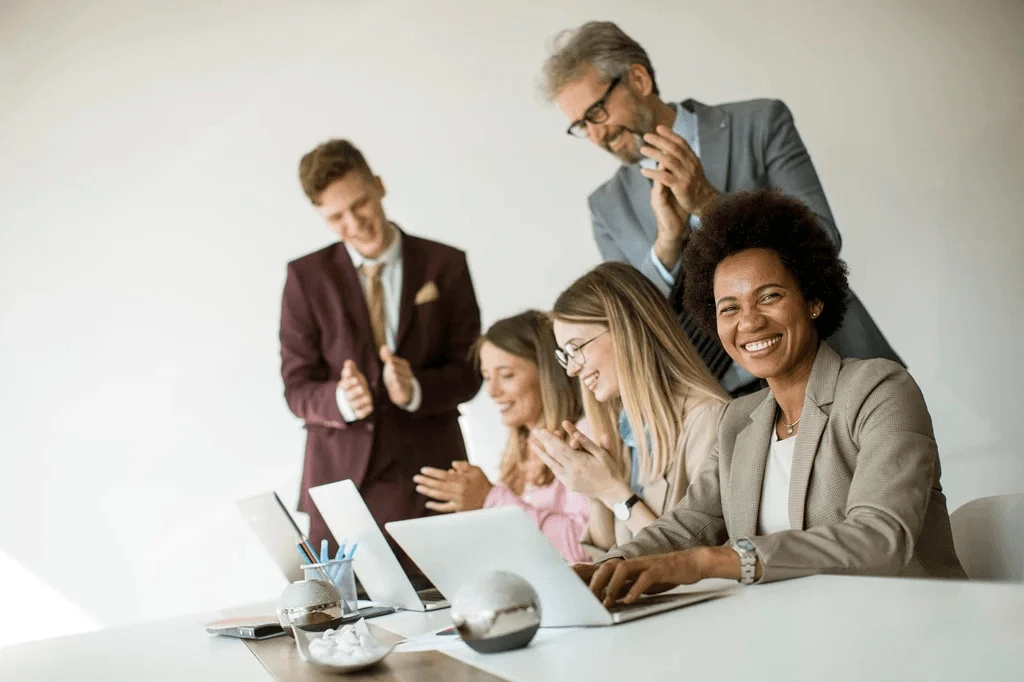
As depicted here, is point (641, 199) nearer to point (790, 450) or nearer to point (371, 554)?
point (790, 450)

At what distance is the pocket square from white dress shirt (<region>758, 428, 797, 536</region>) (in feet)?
5.81

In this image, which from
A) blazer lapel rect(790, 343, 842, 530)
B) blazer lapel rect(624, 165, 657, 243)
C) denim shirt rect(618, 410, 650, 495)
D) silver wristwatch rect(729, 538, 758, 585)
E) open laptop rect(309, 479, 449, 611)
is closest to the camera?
silver wristwatch rect(729, 538, 758, 585)

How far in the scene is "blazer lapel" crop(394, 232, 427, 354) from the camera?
145 inches

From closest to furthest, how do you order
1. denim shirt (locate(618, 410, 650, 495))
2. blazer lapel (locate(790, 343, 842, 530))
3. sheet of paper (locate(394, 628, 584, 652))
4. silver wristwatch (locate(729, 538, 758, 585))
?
sheet of paper (locate(394, 628, 584, 652))
silver wristwatch (locate(729, 538, 758, 585))
blazer lapel (locate(790, 343, 842, 530))
denim shirt (locate(618, 410, 650, 495))

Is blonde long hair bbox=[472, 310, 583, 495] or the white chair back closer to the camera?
the white chair back

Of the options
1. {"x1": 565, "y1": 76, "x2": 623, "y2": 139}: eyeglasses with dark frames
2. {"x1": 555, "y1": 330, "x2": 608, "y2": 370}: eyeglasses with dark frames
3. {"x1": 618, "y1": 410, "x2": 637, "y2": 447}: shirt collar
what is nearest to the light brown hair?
{"x1": 565, "y1": 76, "x2": 623, "y2": 139}: eyeglasses with dark frames

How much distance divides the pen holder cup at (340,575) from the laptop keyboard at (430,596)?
0.18 meters

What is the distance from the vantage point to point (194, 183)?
389cm

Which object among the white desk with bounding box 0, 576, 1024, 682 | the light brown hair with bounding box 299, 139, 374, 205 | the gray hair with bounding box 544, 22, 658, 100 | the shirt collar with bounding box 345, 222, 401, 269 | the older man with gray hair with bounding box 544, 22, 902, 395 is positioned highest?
the light brown hair with bounding box 299, 139, 374, 205

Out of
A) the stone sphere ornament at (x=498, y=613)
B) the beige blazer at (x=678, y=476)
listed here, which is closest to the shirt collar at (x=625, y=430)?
the beige blazer at (x=678, y=476)

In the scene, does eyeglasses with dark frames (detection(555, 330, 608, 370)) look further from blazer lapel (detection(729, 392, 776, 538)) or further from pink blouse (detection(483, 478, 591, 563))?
blazer lapel (detection(729, 392, 776, 538))

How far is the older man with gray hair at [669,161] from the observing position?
3.09 m

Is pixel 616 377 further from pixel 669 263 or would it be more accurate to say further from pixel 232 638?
pixel 232 638

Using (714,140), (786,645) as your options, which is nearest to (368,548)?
(786,645)
